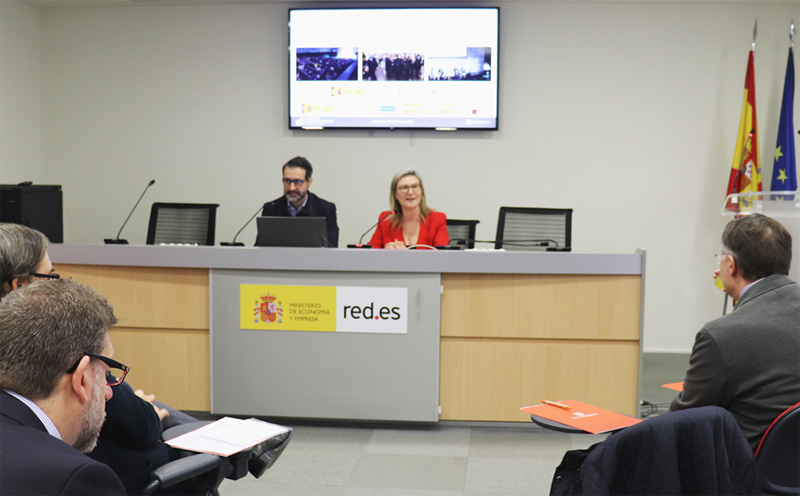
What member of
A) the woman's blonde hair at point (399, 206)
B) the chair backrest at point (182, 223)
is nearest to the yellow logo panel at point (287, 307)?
the woman's blonde hair at point (399, 206)

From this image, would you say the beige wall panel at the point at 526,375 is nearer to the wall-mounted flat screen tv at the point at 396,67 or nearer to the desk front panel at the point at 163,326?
the desk front panel at the point at 163,326

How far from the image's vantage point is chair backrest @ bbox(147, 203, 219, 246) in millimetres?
4512

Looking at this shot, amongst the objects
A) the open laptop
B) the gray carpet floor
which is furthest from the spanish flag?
the open laptop

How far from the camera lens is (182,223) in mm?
4594

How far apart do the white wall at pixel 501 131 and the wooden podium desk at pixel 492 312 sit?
2.46 metres

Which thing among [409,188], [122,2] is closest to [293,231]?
[409,188]

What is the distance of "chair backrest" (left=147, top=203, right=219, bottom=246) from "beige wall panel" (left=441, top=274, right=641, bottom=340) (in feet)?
6.47

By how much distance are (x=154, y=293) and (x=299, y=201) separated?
1.32 metres

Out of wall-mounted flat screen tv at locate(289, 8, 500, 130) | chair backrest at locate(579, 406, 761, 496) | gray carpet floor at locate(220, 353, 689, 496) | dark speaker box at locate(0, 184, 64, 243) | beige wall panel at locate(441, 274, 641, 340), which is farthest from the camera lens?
wall-mounted flat screen tv at locate(289, 8, 500, 130)

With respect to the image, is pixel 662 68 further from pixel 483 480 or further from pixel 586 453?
pixel 586 453

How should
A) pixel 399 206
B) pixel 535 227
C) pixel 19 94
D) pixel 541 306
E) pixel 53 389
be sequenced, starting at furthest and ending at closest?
pixel 19 94 → pixel 535 227 → pixel 399 206 → pixel 541 306 → pixel 53 389

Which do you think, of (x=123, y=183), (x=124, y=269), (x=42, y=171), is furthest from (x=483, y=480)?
(x=42, y=171)

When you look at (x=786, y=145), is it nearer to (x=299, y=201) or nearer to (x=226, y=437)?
(x=299, y=201)

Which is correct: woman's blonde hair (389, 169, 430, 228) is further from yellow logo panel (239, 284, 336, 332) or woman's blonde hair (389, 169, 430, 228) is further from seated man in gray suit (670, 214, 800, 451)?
seated man in gray suit (670, 214, 800, 451)
